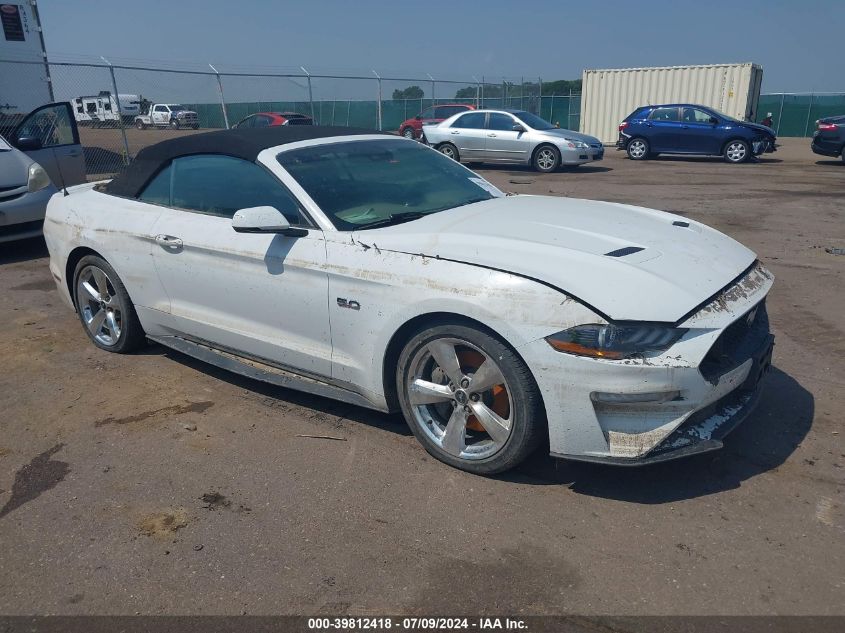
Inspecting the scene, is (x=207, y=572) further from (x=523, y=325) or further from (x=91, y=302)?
(x=91, y=302)

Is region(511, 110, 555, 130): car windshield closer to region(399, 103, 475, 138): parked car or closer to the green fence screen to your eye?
region(399, 103, 475, 138): parked car

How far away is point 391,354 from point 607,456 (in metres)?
1.14

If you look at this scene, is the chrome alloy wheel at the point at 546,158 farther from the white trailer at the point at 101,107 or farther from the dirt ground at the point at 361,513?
the dirt ground at the point at 361,513

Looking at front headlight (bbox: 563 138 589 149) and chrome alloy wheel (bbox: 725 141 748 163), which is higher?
front headlight (bbox: 563 138 589 149)

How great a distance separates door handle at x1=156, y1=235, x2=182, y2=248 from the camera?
4.18m

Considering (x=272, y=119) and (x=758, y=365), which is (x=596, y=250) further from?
(x=272, y=119)

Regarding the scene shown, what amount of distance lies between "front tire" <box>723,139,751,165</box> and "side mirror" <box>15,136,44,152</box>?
17.3 meters

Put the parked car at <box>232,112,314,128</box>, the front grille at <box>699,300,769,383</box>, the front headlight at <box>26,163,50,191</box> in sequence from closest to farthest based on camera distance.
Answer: the front grille at <box>699,300,769,383</box> → the front headlight at <box>26,163,50,191</box> → the parked car at <box>232,112,314,128</box>

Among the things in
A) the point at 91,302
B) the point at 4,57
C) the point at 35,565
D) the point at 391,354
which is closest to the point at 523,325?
the point at 391,354

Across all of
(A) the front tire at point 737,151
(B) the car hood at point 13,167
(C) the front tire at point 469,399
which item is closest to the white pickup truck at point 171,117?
(B) the car hood at point 13,167

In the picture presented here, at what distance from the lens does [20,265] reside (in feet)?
26.3

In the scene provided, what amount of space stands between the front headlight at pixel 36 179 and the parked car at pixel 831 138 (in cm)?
1801

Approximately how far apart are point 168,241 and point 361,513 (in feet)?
7.22

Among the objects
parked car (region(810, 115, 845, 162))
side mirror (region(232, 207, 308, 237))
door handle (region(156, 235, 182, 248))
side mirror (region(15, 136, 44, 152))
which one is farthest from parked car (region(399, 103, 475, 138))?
side mirror (region(232, 207, 308, 237))
